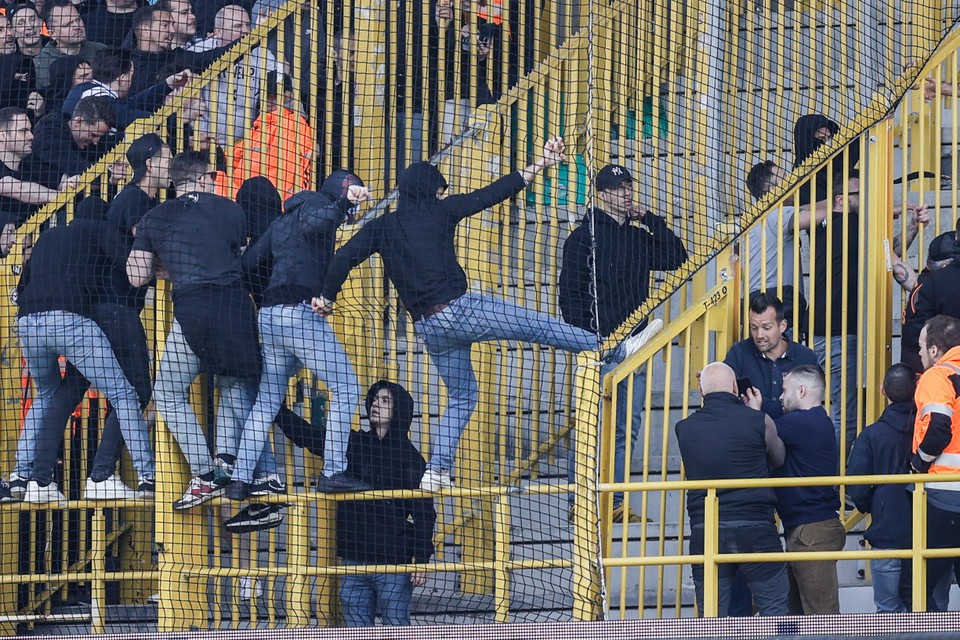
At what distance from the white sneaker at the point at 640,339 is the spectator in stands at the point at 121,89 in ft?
9.76

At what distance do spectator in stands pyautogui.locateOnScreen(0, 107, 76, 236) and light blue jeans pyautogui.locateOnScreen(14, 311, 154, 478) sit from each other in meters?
1.37

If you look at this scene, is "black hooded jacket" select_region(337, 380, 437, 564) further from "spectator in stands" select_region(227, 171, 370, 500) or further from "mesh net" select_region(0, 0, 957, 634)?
"spectator in stands" select_region(227, 171, 370, 500)

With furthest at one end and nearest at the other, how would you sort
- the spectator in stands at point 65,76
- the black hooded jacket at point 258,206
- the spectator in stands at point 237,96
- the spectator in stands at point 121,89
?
the spectator in stands at point 65,76
the spectator in stands at point 121,89
the spectator in stands at point 237,96
the black hooded jacket at point 258,206

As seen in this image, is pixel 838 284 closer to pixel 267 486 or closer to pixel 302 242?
pixel 302 242

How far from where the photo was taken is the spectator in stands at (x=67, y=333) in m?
7.90

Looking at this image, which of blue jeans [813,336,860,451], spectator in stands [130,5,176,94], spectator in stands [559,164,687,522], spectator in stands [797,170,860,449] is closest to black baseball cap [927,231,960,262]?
spectator in stands [797,170,860,449]

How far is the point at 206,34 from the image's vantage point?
1011 centimetres

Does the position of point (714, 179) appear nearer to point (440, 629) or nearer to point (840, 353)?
point (840, 353)

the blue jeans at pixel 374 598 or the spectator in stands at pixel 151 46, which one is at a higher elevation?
the spectator in stands at pixel 151 46

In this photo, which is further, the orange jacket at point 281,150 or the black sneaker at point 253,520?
the orange jacket at point 281,150

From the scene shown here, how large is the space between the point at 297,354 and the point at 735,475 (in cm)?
208

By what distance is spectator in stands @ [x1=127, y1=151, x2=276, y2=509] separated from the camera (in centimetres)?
765

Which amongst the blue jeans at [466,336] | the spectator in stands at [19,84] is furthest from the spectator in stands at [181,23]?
the blue jeans at [466,336]

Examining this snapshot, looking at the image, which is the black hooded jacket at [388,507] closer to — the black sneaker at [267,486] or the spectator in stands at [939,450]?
the black sneaker at [267,486]
